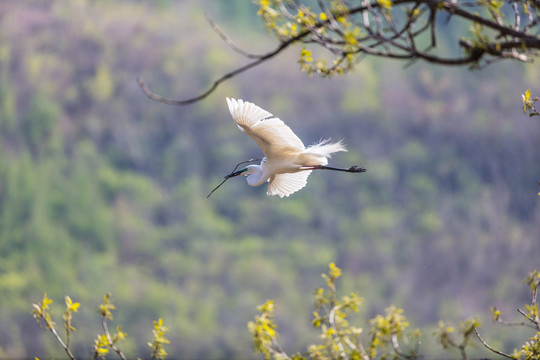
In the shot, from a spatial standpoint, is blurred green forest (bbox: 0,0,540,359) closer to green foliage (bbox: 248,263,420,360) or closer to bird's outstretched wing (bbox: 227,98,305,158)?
bird's outstretched wing (bbox: 227,98,305,158)

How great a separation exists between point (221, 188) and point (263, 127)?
60.4 feet

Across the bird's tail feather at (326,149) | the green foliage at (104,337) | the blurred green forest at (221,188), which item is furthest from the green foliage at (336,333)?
the blurred green forest at (221,188)

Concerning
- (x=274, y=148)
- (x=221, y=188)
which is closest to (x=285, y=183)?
(x=274, y=148)

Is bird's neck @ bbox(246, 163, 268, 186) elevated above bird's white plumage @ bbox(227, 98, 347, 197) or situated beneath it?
situated beneath

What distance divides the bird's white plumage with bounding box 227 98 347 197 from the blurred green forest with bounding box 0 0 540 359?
1521 centimetres

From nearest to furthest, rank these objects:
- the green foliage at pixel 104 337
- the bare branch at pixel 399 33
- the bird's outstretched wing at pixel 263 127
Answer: the bare branch at pixel 399 33, the green foliage at pixel 104 337, the bird's outstretched wing at pixel 263 127

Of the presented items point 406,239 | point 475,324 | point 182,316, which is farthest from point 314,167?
point 406,239

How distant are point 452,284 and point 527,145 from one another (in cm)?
478

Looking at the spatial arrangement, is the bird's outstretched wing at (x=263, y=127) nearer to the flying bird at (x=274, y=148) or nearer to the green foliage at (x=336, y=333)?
the flying bird at (x=274, y=148)

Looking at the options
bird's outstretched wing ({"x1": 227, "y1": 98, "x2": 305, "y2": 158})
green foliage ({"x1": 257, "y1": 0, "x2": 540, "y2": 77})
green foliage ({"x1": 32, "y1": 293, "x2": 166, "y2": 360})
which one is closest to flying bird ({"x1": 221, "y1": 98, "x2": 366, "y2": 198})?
bird's outstretched wing ({"x1": 227, "y1": 98, "x2": 305, "y2": 158})

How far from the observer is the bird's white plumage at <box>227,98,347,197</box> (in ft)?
12.9

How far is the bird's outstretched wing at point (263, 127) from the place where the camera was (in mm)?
3879

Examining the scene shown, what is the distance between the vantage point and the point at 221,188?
73.3 ft

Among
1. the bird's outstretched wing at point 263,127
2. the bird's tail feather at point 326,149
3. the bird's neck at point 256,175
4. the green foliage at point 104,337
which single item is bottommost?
the green foliage at point 104,337
